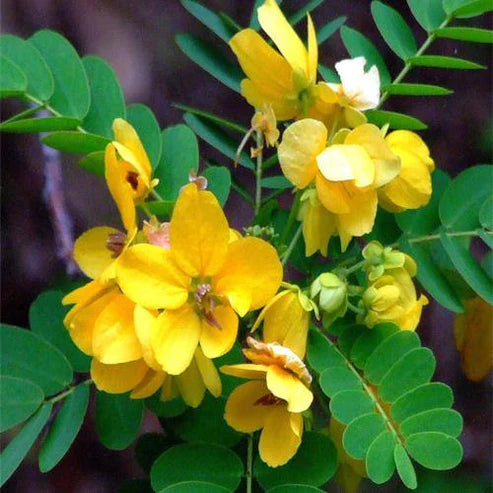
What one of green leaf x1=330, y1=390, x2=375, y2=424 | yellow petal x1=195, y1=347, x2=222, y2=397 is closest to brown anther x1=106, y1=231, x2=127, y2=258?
yellow petal x1=195, y1=347, x2=222, y2=397

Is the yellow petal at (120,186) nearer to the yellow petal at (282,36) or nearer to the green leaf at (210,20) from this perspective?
the yellow petal at (282,36)

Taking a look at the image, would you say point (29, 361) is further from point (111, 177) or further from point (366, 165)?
point (366, 165)

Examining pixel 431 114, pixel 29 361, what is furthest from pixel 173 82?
pixel 29 361

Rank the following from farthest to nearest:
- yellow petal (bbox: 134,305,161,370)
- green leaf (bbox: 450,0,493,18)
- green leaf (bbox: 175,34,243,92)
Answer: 1. green leaf (bbox: 175,34,243,92)
2. green leaf (bbox: 450,0,493,18)
3. yellow petal (bbox: 134,305,161,370)

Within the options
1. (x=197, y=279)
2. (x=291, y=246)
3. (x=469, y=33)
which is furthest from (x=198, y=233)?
(x=469, y=33)

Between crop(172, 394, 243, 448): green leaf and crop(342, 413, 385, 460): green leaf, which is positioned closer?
crop(342, 413, 385, 460): green leaf

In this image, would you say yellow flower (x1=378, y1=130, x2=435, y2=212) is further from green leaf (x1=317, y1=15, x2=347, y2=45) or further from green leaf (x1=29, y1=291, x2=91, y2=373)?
green leaf (x1=29, y1=291, x2=91, y2=373)
